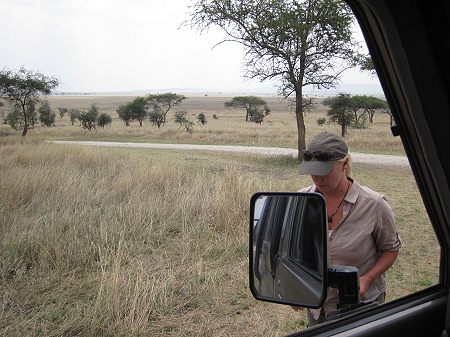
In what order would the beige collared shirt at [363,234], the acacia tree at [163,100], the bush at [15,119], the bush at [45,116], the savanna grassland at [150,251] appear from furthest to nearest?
the acacia tree at [163,100] → the bush at [45,116] → the bush at [15,119] → the savanna grassland at [150,251] → the beige collared shirt at [363,234]

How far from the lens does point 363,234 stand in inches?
65.7

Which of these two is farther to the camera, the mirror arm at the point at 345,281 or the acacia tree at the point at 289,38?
the acacia tree at the point at 289,38

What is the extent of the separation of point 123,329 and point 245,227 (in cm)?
265

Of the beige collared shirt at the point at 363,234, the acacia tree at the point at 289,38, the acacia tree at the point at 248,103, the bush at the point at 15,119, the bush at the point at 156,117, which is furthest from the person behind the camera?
the acacia tree at the point at 248,103

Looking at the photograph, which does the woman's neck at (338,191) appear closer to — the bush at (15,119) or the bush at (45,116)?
the bush at (15,119)

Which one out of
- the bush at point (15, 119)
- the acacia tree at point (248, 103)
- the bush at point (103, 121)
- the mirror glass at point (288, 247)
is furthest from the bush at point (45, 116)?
the mirror glass at point (288, 247)

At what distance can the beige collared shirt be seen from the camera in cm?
166

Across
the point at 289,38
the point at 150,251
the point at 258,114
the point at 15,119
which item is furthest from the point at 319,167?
the point at 258,114

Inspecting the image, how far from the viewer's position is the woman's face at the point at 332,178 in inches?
67.1

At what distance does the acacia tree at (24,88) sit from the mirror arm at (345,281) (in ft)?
73.4

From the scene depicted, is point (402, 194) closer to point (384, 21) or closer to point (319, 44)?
point (384, 21)

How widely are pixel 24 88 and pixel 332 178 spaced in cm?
2557

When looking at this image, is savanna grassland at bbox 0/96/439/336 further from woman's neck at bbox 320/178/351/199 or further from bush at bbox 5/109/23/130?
bush at bbox 5/109/23/130

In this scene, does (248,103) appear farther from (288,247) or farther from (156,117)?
(288,247)
